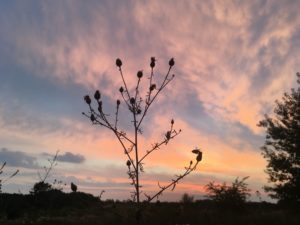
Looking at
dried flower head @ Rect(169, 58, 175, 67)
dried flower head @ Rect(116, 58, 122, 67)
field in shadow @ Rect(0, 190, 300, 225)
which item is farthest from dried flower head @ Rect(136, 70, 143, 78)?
field in shadow @ Rect(0, 190, 300, 225)

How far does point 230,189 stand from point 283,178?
5434 millimetres

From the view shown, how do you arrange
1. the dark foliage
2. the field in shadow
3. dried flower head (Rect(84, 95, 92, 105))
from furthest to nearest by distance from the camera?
the field in shadow
the dark foliage
dried flower head (Rect(84, 95, 92, 105))

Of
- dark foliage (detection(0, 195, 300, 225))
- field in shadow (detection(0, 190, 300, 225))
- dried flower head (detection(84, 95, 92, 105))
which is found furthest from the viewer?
field in shadow (detection(0, 190, 300, 225))

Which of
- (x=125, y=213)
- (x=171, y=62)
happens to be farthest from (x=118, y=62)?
(x=125, y=213)

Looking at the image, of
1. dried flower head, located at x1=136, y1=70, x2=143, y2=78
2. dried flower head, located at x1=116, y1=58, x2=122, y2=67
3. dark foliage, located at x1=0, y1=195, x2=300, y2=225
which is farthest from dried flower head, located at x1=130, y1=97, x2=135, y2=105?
dark foliage, located at x1=0, y1=195, x2=300, y2=225

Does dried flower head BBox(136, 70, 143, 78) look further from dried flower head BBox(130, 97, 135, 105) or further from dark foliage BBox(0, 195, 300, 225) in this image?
dark foliage BBox(0, 195, 300, 225)

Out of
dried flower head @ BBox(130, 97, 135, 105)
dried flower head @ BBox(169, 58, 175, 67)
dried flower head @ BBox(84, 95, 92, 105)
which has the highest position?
dried flower head @ BBox(169, 58, 175, 67)

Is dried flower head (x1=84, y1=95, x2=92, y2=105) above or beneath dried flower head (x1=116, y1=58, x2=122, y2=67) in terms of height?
beneath

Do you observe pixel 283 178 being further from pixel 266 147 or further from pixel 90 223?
pixel 90 223

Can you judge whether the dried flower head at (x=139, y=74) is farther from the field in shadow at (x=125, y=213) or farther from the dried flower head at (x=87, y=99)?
the field in shadow at (x=125, y=213)

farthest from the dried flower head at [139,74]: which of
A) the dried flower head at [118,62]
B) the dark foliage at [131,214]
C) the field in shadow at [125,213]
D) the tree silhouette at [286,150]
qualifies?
the tree silhouette at [286,150]

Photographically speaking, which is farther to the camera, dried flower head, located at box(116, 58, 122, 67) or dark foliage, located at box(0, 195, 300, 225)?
dark foliage, located at box(0, 195, 300, 225)

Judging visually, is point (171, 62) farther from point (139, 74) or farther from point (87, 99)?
point (87, 99)

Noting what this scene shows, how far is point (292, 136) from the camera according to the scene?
33688mm
